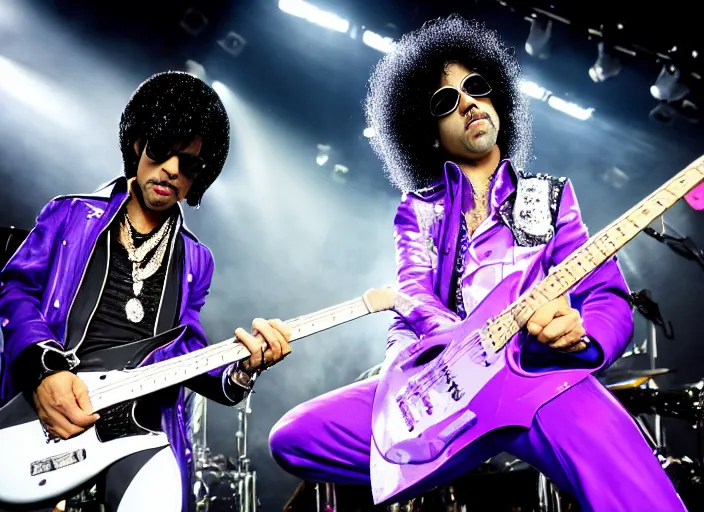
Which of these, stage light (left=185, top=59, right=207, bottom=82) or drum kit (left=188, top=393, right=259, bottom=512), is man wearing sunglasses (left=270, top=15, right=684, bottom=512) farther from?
stage light (left=185, top=59, right=207, bottom=82)

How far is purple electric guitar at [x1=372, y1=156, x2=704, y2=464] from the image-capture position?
192cm

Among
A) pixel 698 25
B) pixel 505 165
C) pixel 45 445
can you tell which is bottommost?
pixel 45 445

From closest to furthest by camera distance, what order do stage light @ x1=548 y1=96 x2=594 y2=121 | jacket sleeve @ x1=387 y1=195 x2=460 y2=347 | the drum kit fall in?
jacket sleeve @ x1=387 y1=195 x2=460 y2=347 → the drum kit → stage light @ x1=548 y1=96 x2=594 y2=121

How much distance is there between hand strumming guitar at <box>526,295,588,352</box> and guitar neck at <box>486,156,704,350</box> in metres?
0.05

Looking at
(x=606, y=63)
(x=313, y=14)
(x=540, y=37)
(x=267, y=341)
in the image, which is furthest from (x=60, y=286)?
(x=606, y=63)

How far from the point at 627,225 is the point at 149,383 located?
78.2 inches

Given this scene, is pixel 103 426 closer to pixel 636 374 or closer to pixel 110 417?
pixel 110 417

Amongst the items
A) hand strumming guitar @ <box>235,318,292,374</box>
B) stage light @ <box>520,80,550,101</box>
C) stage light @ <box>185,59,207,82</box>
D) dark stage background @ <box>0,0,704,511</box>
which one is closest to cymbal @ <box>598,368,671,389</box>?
dark stage background @ <box>0,0,704,511</box>

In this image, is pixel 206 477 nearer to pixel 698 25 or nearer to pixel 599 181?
pixel 599 181

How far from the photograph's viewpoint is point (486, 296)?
2.14m

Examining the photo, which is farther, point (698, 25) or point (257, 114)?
point (257, 114)

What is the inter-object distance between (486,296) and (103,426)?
5.43 ft

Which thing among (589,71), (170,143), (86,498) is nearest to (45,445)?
(86,498)

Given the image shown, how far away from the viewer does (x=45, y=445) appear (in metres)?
2.28
